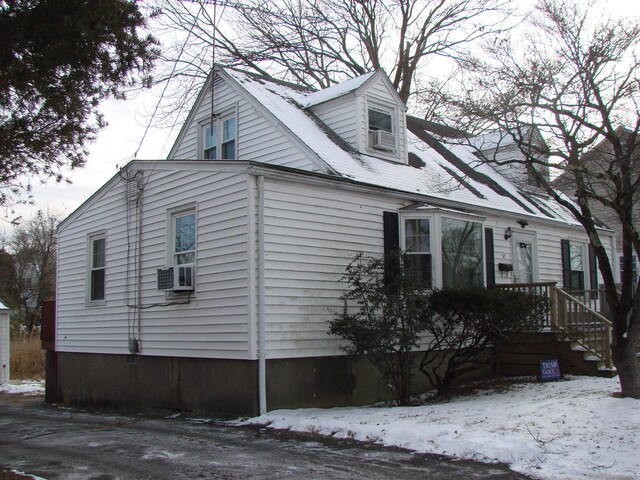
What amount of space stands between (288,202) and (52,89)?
4.21m

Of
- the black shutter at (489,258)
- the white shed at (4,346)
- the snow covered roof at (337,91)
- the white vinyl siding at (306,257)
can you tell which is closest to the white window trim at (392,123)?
the snow covered roof at (337,91)

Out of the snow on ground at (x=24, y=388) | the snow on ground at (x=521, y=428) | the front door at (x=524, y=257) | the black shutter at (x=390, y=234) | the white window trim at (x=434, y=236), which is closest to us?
the snow on ground at (x=521, y=428)

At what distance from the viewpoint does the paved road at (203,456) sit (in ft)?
21.9

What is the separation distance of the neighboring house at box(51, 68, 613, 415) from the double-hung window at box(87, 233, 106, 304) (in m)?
0.03

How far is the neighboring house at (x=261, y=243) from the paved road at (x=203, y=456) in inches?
58.8

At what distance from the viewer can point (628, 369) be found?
9.24 metres

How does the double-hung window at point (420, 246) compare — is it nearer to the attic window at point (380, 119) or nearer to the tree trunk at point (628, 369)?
the attic window at point (380, 119)

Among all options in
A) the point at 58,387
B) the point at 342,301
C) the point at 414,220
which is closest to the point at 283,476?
the point at 342,301

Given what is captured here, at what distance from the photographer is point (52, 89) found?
809 cm

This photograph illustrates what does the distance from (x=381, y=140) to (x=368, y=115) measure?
714 millimetres

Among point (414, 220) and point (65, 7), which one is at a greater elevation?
point (65, 7)

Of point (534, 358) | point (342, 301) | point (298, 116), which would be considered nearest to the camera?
point (342, 301)

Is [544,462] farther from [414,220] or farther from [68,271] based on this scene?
[68,271]

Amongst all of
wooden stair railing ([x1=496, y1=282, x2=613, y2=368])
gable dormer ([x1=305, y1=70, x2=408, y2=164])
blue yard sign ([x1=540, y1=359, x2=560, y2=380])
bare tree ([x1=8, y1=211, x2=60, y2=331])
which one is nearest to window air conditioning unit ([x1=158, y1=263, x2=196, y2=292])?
gable dormer ([x1=305, y1=70, x2=408, y2=164])
